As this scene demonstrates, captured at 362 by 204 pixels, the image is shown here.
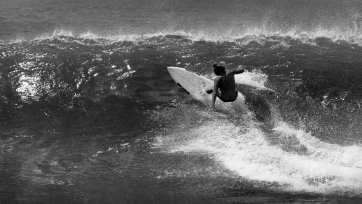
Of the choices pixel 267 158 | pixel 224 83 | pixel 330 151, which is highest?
pixel 224 83

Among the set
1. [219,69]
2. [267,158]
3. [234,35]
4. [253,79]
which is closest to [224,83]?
[219,69]

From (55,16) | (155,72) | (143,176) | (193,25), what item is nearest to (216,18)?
(193,25)

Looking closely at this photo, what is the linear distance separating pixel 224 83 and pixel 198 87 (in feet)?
6.00

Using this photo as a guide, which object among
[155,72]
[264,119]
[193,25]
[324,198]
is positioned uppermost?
[193,25]

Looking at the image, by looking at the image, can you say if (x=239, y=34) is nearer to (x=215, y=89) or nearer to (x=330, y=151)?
(x=215, y=89)

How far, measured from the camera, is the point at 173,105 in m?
14.7

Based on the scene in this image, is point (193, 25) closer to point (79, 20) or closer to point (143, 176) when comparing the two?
point (79, 20)

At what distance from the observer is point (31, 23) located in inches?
848

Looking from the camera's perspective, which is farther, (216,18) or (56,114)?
(216,18)

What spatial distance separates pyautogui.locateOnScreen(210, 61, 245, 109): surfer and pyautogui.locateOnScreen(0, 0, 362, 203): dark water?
0.65 metres

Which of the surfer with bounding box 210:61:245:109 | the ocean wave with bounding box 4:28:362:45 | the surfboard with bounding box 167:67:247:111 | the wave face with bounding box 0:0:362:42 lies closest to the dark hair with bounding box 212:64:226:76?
the surfer with bounding box 210:61:245:109

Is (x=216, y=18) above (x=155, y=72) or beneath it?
above

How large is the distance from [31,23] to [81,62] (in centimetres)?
520

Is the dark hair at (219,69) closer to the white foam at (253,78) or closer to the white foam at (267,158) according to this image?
the white foam at (267,158)
